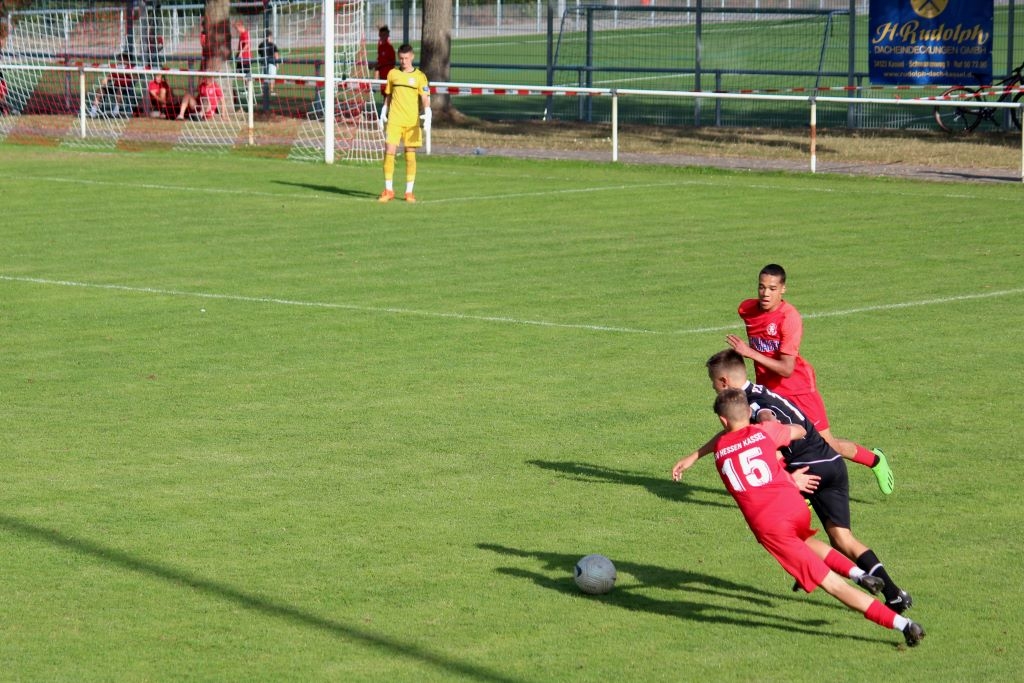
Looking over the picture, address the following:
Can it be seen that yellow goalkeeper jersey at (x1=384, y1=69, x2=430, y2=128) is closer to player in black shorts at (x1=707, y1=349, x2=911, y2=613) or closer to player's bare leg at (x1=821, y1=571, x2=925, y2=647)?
player in black shorts at (x1=707, y1=349, x2=911, y2=613)

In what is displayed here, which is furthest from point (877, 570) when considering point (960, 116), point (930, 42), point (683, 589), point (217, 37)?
point (217, 37)

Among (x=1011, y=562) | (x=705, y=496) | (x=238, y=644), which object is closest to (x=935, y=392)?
(x=705, y=496)

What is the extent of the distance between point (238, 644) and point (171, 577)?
97cm

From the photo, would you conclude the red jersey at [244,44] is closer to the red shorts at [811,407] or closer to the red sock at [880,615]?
the red shorts at [811,407]

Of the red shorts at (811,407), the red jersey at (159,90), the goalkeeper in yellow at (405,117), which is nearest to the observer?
the red shorts at (811,407)

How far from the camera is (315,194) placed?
24359 millimetres

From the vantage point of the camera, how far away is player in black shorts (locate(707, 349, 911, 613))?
24.0ft

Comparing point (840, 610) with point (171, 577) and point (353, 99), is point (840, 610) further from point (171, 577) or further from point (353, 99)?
point (353, 99)

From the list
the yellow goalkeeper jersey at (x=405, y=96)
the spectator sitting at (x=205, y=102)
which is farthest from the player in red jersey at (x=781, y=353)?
the spectator sitting at (x=205, y=102)

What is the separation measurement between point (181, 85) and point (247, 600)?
3670 centimetres

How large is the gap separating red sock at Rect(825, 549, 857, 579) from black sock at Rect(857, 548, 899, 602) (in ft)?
0.47

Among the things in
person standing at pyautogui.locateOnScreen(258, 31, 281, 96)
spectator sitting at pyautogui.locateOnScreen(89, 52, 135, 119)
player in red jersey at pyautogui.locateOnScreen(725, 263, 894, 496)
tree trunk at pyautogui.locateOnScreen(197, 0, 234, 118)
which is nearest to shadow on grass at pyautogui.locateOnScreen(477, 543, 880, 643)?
player in red jersey at pyautogui.locateOnScreen(725, 263, 894, 496)

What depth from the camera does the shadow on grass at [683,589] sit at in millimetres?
7211

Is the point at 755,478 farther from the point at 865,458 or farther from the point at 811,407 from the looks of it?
the point at 865,458
